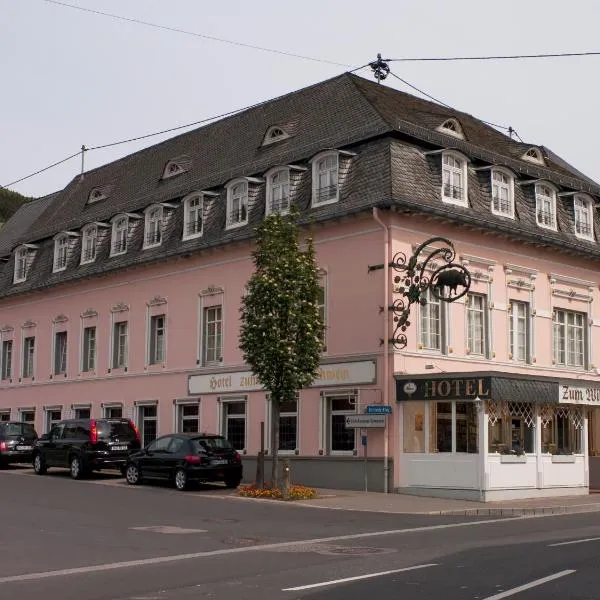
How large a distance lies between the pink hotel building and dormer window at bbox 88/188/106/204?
103cm

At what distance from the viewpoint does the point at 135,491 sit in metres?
25.3

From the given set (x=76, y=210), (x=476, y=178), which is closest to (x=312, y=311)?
(x=476, y=178)

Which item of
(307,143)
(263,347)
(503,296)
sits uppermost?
(307,143)

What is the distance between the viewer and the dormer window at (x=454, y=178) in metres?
29.1

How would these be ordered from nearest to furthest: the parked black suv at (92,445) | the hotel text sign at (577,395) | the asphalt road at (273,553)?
the asphalt road at (273,553), the hotel text sign at (577,395), the parked black suv at (92,445)

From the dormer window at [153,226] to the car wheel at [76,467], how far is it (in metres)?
9.11

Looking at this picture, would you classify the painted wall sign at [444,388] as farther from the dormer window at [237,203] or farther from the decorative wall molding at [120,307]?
the decorative wall molding at [120,307]

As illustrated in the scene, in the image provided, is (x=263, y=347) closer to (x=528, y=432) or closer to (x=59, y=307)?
(x=528, y=432)

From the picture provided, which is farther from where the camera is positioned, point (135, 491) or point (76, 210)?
point (76, 210)

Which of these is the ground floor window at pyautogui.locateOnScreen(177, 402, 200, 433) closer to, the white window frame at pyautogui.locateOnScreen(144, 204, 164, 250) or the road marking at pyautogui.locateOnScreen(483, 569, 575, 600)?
the white window frame at pyautogui.locateOnScreen(144, 204, 164, 250)

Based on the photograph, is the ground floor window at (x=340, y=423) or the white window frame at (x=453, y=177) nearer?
the ground floor window at (x=340, y=423)

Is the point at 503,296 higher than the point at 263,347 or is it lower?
higher

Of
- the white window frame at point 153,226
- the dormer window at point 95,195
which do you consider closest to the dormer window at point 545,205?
the white window frame at point 153,226

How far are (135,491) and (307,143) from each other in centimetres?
1255
